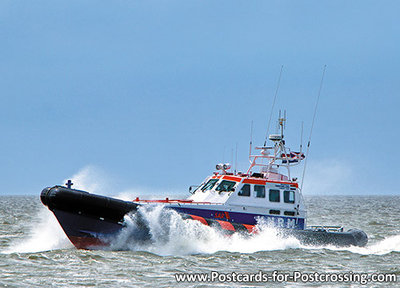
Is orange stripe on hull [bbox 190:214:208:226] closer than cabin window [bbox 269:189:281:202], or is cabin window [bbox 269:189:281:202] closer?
orange stripe on hull [bbox 190:214:208:226]

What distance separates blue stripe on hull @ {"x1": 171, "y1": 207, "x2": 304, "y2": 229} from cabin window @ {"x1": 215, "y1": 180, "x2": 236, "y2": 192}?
2.67 ft

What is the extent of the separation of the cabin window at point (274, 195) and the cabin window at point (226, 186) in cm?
122

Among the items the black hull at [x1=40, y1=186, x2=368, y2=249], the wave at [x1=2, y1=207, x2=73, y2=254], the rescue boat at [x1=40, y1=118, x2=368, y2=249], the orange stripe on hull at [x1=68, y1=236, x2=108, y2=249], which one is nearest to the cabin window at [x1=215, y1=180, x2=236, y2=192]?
the rescue boat at [x1=40, y1=118, x2=368, y2=249]

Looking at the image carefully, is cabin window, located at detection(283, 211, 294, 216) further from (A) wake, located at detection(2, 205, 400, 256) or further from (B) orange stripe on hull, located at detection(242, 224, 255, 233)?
(A) wake, located at detection(2, 205, 400, 256)

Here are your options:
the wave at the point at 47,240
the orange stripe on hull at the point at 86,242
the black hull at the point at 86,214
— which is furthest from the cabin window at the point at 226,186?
the wave at the point at 47,240

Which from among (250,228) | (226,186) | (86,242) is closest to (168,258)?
(86,242)

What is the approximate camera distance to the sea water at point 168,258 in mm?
11922

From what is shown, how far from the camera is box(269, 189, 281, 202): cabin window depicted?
18.1m

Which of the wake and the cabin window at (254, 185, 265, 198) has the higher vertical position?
the cabin window at (254, 185, 265, 198)

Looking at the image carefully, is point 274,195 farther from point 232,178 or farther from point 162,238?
point 162,238

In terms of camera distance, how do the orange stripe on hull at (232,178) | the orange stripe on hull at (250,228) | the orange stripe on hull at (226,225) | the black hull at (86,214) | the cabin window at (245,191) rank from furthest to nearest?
the orange stripe on hull at (232,178) < the cabin window at (245,191) < the orange stripe on hull at (250,228) < the orange stripe on hull at (226,225) < the black hull at (86,214)

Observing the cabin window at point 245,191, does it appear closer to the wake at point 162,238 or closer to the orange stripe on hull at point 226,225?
the orange stripe on hull at point 226,225

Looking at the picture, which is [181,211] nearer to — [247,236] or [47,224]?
[247,236]

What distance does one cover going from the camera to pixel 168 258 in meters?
14.5
